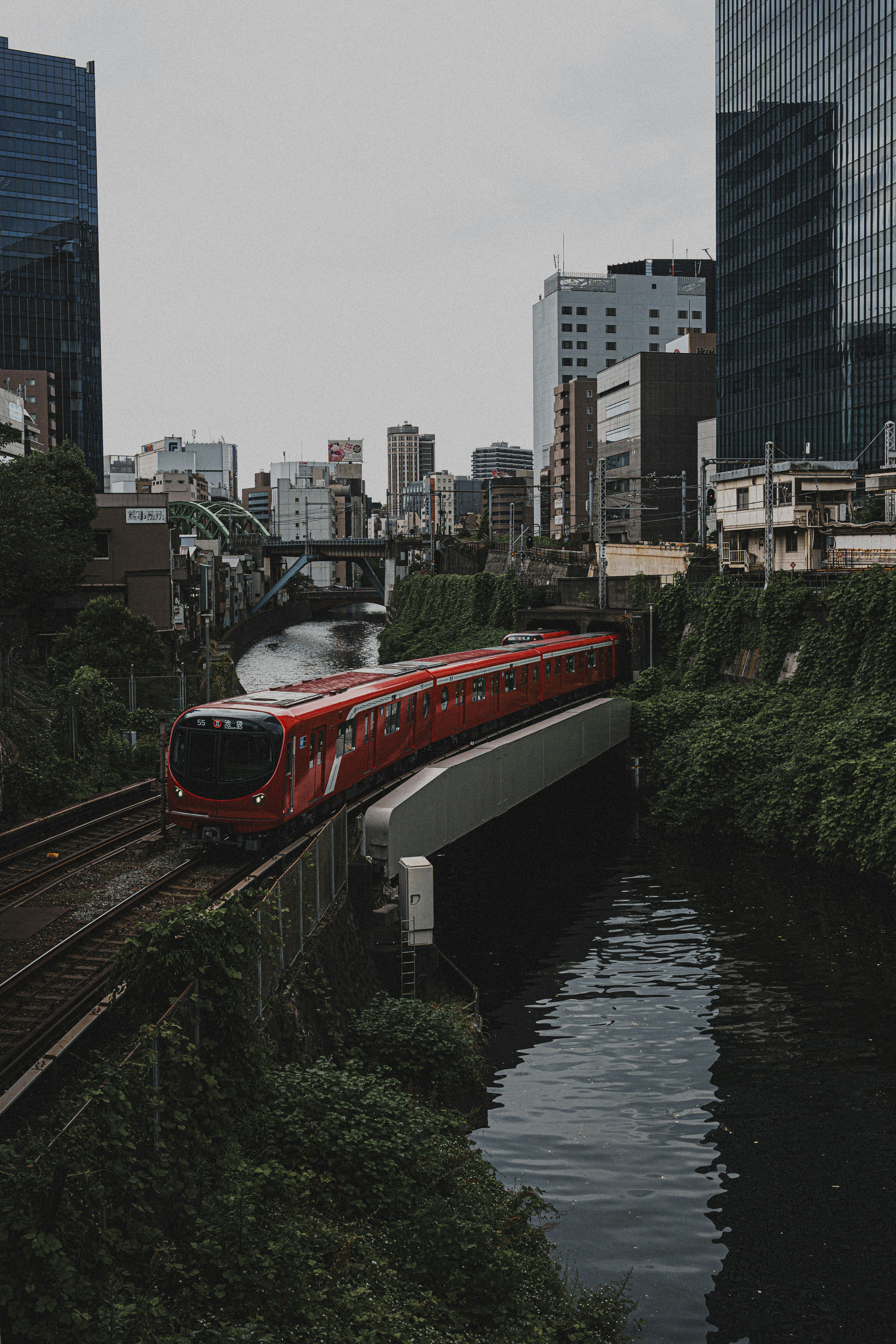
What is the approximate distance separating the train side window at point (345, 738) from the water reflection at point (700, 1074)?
16.7 ft

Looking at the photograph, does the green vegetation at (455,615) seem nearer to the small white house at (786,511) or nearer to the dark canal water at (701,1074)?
the small white house at (786,511)

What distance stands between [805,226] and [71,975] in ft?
273

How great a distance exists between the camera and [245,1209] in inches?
368

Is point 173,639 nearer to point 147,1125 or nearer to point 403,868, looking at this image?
point 403,868

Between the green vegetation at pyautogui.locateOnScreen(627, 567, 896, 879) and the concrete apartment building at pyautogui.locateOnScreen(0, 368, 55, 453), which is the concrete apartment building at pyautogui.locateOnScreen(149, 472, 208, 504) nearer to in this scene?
the concrete apartment building at pyautogui.locateOnScreen(0, 368, 55, 453)

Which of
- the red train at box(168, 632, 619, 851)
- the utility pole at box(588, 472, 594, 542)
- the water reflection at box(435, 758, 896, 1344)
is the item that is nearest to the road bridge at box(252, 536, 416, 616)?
the utility pole at box(588, 472, 594, 542)

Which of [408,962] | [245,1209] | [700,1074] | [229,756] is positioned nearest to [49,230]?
[229,756]

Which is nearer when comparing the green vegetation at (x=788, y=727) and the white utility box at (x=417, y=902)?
the white utility box at (x=417, y=902)

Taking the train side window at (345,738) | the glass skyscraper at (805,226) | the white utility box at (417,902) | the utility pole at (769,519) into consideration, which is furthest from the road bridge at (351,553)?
the white utility box at (417,902)

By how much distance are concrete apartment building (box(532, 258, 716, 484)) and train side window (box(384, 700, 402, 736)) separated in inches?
4895

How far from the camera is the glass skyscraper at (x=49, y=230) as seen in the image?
11181 centimetres

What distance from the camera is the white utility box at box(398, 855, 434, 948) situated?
1920 centimetres

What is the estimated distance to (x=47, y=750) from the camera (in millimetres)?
27625

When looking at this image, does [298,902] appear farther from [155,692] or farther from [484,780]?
[155,692]
